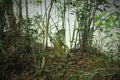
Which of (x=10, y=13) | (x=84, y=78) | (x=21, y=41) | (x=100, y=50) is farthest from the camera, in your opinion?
(x=100, y=50)

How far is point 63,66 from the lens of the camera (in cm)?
291

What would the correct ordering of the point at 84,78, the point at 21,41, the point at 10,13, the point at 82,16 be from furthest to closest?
the point at 82,16, the point at 10,13, the point at 21,41, the point at 84,78

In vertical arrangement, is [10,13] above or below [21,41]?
above

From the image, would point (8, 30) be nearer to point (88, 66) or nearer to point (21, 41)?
point (21, 41)

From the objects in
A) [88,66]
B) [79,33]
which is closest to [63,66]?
[88,66]

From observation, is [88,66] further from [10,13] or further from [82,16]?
[10,13]

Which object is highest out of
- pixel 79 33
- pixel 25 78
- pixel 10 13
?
pixel 10 13

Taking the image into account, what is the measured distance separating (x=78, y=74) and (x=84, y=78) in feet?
0.67

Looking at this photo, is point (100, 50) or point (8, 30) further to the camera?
point (100, 50)

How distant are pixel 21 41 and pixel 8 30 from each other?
443 mm

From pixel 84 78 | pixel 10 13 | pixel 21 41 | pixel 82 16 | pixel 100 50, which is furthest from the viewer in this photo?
pixel 100 50

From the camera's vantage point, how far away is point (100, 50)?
362cm

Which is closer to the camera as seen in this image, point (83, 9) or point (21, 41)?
point (21, 41)

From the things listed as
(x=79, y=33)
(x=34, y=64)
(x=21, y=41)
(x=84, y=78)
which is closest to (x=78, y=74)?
(x=84, y=78)
